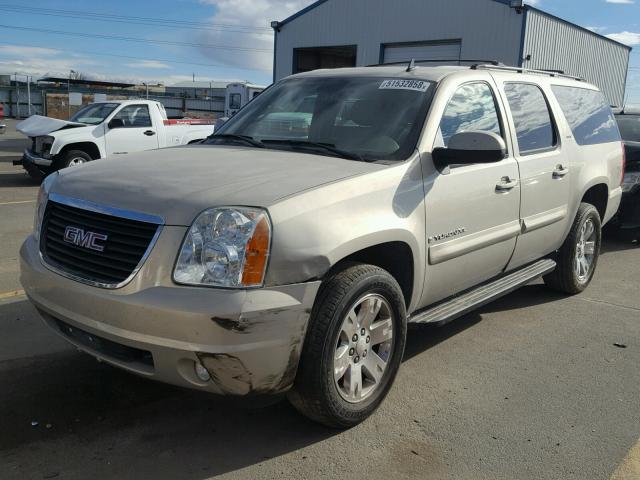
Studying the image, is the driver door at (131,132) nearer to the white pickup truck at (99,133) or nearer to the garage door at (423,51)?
the white pickup truck at (99,133)

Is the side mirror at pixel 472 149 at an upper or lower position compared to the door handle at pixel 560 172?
upper

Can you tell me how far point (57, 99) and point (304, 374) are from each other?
31805 mm

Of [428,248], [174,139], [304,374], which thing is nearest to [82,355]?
[304,374]

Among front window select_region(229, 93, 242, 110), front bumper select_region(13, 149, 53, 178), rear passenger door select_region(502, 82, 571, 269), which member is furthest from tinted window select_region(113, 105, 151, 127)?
front window select_region(229, 93, 242, 110)

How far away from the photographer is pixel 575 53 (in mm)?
21172

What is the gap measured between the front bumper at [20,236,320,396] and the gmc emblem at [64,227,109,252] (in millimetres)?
195

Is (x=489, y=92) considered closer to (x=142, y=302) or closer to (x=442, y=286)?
(x=442, y=286)

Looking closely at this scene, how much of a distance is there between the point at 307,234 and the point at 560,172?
9.58 feet

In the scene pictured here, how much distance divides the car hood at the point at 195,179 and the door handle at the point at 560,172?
83.0 inches

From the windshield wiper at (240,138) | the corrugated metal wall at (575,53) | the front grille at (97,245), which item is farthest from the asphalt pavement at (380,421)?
the corrugated metal wall at (575,53)

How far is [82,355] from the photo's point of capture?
394cm

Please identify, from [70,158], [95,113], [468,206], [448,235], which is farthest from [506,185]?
[95,113]

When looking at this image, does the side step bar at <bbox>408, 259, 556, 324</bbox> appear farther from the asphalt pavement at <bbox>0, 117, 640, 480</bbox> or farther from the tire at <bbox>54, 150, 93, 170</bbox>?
the tire at <bbox>54, 150, 93, 170</bbox>

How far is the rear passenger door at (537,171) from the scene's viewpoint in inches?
174
